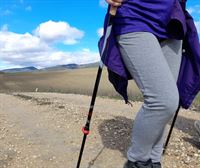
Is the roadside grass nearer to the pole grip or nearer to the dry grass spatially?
the dry grass

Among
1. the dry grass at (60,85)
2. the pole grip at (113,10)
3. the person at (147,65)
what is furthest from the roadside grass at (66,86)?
the pole grip at (113,10)

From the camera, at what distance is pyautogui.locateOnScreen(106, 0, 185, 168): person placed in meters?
3.88

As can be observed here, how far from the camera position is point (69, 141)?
6574mm

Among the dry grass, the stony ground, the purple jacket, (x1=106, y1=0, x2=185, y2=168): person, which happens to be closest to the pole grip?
(x1=106, y1=0, x2=185, y2=168): person

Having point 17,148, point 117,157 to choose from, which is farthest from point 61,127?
point 117,157

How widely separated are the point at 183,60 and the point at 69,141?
2444 mm

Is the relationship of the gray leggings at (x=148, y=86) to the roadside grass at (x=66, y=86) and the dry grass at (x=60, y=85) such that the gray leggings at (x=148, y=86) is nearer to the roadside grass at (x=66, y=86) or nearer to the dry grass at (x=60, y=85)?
the roadside grass at (x=66, y=86)

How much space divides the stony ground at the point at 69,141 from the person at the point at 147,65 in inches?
59.1

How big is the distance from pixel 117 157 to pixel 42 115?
318cm

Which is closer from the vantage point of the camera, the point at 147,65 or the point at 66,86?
the point at 147,65

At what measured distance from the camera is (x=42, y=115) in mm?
8594

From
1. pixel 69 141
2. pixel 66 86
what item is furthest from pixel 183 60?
pixel 66 86

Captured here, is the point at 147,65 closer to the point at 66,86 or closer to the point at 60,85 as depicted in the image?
the point at 66,86

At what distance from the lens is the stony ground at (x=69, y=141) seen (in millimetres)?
5723
